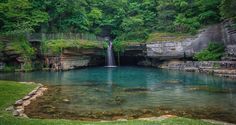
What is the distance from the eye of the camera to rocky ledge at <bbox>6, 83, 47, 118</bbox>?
23.8 meters

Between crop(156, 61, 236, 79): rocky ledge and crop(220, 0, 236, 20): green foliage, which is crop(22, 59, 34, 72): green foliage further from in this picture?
crop(220, 0, 236, 20): green foliage

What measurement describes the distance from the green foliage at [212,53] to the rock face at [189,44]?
1.49 meters

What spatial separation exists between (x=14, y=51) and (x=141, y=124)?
49201 millimetres

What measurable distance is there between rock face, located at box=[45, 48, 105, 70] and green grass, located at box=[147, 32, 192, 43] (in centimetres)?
1298

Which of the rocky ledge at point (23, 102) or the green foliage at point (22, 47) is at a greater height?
the green foliage at point (22, 47)

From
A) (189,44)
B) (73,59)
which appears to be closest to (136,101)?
(189,44)

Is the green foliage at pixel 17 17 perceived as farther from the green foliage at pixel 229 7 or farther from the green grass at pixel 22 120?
the green foliage at pixel 229 7

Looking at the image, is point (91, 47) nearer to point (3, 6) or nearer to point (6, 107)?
point (3, 6)

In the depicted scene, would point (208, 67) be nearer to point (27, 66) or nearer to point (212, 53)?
point (212, 53)

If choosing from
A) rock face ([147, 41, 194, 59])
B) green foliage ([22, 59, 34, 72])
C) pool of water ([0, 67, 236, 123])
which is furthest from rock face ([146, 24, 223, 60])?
green foliage ([22, 59, 34, 72])

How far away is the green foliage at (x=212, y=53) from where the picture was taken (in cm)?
6069

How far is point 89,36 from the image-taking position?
74.7 m

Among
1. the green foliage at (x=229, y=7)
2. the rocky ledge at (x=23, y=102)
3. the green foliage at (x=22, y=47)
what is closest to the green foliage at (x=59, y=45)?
the green foliage at (x=22, y=47)

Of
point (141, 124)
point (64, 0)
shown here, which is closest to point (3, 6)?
point (64, 0)
